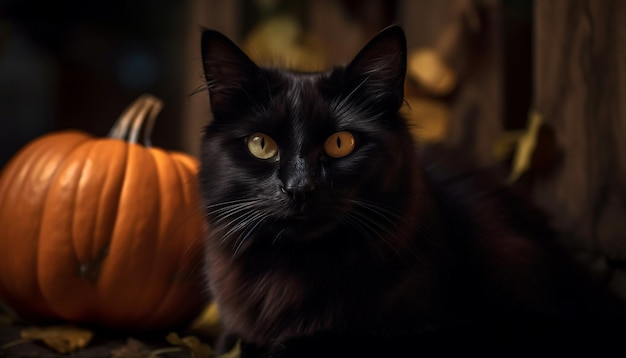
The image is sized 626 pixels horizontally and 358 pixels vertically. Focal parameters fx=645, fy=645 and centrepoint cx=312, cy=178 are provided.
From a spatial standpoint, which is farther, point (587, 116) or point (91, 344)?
point (587, 116)

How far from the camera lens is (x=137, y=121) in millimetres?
1614

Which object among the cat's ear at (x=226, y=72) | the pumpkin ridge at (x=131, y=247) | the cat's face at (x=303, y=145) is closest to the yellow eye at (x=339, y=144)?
the cat's face at (x=303, y=145)

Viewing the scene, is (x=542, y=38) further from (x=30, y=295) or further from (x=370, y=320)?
(x=30, y=295)

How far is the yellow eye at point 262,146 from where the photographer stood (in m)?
1.08

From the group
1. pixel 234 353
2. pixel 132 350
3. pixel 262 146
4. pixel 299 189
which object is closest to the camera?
pixel 299 189

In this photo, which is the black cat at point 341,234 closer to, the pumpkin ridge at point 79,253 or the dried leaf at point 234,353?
the dried leaf at point 234,353

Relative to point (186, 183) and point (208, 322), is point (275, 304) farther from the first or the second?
point (208, 322)

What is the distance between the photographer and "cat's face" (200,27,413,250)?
1.03m

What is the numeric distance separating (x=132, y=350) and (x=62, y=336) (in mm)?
180

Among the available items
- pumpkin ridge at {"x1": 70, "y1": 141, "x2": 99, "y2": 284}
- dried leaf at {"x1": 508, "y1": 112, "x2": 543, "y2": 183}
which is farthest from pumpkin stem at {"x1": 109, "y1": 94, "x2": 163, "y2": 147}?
dried leaf at {"x1": 508, "y1": 112, "x2": 543, "y2": 183}

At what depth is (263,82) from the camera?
3.70ft

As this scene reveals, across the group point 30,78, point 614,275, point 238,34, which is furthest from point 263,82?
point 30,78

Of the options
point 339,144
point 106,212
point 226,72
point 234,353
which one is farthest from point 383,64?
point 106,212

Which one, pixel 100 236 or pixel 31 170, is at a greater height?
pixel 31 170
